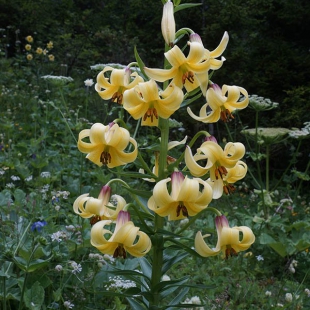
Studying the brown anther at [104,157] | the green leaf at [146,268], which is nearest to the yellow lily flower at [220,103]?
the brown anther at [104,157]

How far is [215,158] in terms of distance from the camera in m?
1.59

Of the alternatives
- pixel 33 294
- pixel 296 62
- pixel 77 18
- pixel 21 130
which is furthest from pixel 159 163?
pixel 77 18

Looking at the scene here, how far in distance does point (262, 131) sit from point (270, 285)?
1380mm

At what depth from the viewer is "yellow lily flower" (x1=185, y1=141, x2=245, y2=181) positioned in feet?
5.13

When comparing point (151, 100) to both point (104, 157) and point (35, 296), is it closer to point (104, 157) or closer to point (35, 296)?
point (104, 157)

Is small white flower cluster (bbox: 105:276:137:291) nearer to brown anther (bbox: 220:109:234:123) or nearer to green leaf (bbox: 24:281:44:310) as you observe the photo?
green leaf (bbox: 24:281:44:310)

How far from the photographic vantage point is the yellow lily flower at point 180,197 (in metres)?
1.47

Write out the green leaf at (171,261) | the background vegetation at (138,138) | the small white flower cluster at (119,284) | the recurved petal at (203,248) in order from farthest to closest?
1. the background vegetation at (138,138)
2. the small white flower cluster at (119,284)
3. the green leaf at (171,261)
4. the recurved petal at (203,248)

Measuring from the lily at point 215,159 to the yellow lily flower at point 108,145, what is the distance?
187 millimetres

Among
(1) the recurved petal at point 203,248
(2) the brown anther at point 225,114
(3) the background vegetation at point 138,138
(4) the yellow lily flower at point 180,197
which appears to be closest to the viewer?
(4) the yellow lily flower at point 180,197

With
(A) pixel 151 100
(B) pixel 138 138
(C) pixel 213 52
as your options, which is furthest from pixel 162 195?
(B) pixel 138 138

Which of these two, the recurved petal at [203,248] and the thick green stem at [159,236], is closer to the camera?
the recurved petal at [203,248]

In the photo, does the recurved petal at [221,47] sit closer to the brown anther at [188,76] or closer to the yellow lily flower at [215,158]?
the brown anther at [188,76]

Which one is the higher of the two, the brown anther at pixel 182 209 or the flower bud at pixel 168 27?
the flower bud at pixel 168 27
